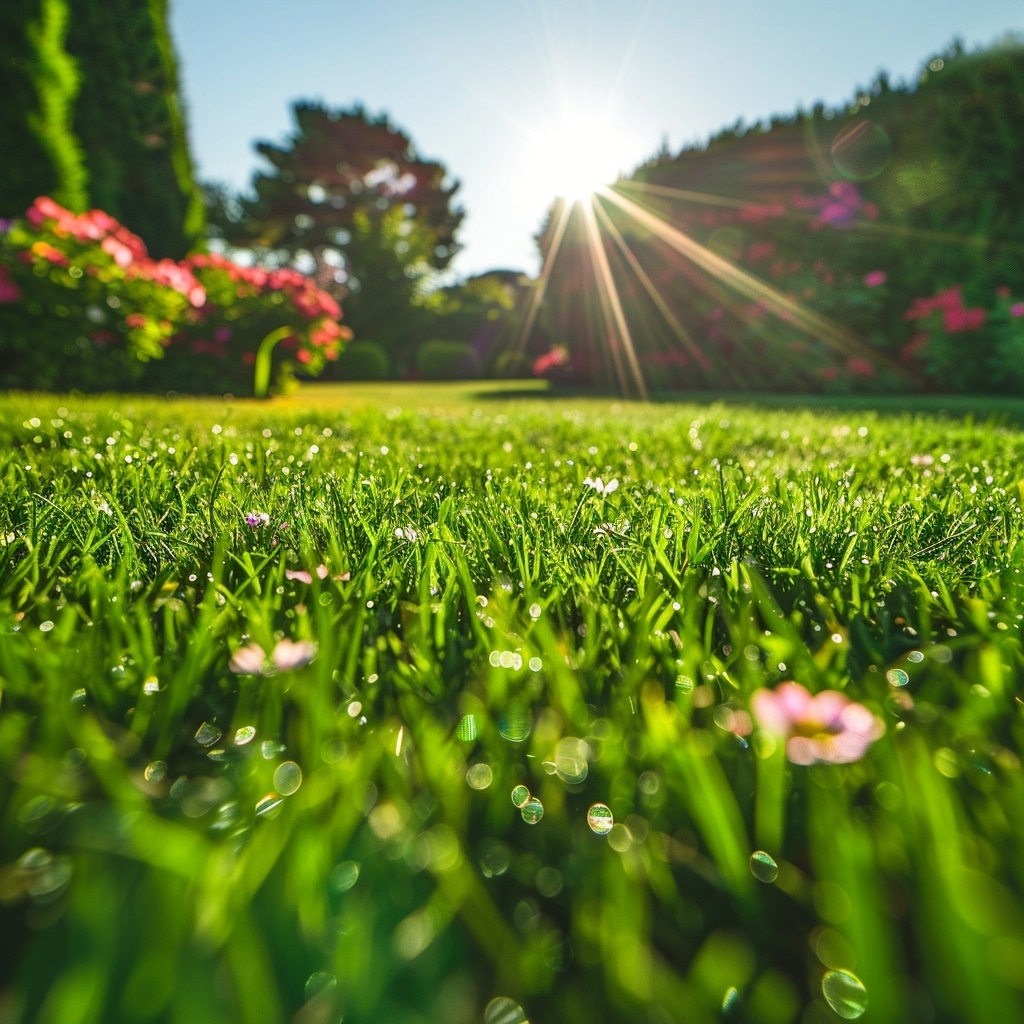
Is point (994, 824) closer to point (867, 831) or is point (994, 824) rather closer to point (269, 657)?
point (867, 831)

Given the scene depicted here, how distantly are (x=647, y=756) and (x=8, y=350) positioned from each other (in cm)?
772

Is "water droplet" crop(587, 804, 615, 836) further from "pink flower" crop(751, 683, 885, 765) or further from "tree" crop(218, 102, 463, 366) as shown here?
"tree" crop(218, 102, 463, 366)

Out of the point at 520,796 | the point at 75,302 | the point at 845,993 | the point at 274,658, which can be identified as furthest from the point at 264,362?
the point at 845,993

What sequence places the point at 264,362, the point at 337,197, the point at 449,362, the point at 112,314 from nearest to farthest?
the point at 112,314, the point at 264,362, the point at 449,362, the point at 337,197

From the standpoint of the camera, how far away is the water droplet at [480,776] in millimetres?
655

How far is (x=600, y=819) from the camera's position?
2.06ft

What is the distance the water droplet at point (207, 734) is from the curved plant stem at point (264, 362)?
23.8ft

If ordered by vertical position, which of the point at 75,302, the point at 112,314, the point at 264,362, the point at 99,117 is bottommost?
the point at 264,362

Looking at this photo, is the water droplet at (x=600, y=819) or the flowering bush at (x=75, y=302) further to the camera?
the flowering bush at (x=75, y=302)

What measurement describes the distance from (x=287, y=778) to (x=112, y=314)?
7.41 m

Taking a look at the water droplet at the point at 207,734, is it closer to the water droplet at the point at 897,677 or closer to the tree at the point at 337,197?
the water droplet at the point at 897,677

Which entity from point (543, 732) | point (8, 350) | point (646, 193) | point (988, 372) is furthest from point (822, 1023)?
point (646, 193)

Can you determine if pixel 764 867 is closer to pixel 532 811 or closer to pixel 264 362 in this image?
pixel 532 811

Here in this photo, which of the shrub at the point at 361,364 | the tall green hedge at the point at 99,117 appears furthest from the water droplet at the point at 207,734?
the shrub at the point at 361,364
